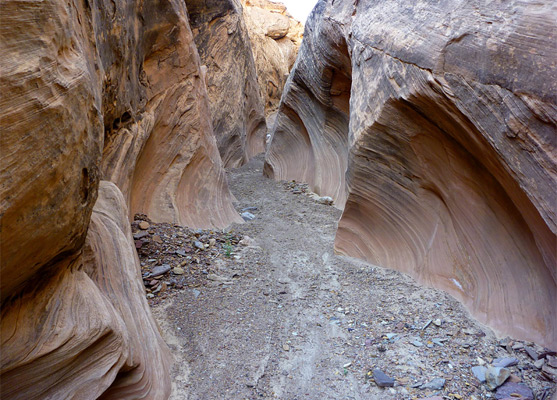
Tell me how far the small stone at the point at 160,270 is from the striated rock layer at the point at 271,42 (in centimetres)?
1573

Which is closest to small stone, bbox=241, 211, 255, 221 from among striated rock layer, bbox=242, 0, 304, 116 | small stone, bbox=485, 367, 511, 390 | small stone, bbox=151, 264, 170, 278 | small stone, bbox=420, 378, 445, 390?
small stone, bbox=151, 264, 170, 278

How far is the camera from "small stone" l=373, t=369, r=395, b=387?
8.25 feet

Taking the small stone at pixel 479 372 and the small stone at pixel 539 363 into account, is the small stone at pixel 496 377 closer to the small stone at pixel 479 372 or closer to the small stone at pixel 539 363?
the small stone at pixel 479 372

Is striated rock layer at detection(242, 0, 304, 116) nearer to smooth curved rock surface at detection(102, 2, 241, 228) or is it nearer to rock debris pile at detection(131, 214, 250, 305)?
smooth curved rock surface at detection(102, 2, 241, 228)

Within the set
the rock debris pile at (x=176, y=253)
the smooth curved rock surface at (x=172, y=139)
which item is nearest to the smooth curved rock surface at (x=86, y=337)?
the rock debris pile at (x=176, y=253)

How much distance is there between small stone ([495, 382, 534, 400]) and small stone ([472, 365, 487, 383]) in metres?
0.11

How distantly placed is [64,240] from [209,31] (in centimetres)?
971

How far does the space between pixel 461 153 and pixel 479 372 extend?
1.69 m

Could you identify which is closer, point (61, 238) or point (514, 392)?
point (61, 238)

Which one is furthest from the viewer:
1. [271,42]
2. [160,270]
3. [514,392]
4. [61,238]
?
[271,42]

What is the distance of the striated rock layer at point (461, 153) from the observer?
248 cm

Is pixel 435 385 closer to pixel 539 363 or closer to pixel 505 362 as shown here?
pixel 505 362

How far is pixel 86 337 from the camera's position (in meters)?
1.99

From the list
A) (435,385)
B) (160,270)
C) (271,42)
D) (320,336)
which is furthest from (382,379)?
(271,42)
